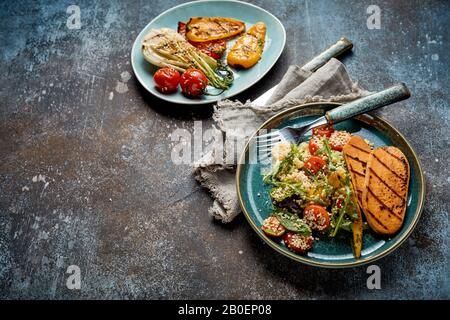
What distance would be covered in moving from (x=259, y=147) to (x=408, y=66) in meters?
1.54

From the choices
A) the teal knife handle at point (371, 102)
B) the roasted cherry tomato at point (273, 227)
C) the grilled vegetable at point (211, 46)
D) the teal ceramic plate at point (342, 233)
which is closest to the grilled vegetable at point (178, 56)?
the grilled vegetable at point (211, 46)

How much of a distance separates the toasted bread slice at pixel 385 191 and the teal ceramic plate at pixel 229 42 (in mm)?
1225

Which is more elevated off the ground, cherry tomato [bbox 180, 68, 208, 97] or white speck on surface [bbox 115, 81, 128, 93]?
cherry tomato [bbox 180, 68, 208, 97]

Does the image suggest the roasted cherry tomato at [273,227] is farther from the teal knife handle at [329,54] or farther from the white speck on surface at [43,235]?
the white speck on surface at [43,235]

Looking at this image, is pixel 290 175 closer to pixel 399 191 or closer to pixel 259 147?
pixel 259 147

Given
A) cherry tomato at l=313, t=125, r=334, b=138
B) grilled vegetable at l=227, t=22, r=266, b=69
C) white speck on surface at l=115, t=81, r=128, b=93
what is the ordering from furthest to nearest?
white speck on surface at l=115, t=81, r=128, b=93 → grilled vegetable at l=227, t=22, r=266, b=69 → cherry tomato at l=313, t=125, r=334, b=138

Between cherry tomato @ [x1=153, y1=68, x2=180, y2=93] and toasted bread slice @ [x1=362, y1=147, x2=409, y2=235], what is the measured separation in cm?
164

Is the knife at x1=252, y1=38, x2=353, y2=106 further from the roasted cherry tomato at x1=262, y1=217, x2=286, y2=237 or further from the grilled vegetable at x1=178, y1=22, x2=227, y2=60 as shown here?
the roasted cherry tomato at x1=262, y1=217, x2=286, y2=237

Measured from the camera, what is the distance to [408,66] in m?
3.80

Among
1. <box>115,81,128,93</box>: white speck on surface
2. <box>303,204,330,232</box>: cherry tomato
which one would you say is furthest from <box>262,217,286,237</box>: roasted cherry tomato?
<box>115,81,128,93</box>: white speck on surface

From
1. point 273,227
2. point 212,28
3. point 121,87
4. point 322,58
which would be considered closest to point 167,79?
point 121,87

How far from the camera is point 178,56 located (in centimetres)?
386

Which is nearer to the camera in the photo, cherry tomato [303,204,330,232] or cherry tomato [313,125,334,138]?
cherry tomato [303,204,330,232]

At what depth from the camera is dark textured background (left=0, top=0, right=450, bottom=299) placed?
316 cm
